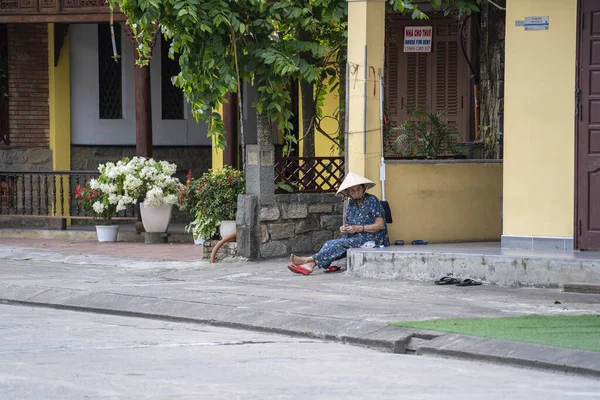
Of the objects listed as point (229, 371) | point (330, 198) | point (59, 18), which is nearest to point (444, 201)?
point (330, 198)

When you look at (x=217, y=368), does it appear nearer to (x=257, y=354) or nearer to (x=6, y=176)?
(x=257, y=354)

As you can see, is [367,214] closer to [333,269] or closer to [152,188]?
[333,269]

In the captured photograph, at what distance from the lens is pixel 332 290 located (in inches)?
492

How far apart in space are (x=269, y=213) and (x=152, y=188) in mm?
3489

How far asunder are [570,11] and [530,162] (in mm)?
1678

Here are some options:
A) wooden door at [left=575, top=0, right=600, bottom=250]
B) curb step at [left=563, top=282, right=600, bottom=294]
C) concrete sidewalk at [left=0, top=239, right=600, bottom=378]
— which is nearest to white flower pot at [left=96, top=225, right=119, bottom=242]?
concrete sidewalk at [left=0, top=239, right=600, bottom=378]

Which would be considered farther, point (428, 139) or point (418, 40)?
point (418, 40)

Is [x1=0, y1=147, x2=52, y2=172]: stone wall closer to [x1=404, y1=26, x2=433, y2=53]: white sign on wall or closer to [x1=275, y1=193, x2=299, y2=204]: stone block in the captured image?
[x1=404, y1=26, x2=433, y2=53]: white sign on wall

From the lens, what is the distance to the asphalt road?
7492 millimetres

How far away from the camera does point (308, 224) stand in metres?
15.6

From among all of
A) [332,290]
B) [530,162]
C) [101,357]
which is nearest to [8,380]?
[101,357]

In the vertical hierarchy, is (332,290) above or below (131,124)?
below

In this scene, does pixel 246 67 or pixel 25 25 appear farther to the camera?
pixel 25 25

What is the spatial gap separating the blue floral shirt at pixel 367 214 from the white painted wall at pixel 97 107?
27.5 ft
